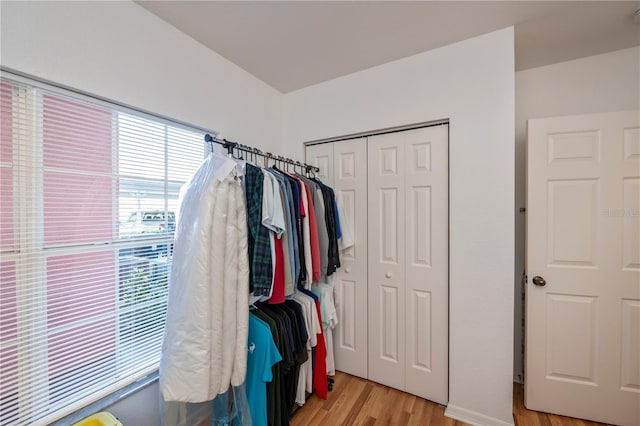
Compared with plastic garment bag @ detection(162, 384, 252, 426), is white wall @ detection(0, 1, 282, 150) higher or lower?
higher

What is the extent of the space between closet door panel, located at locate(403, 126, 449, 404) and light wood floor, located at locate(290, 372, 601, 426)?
0.13 metres

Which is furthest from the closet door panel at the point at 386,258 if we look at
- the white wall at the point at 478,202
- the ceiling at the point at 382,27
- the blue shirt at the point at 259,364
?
the blue shirt at the point at 259,364

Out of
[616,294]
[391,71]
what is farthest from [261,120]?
[616,294]

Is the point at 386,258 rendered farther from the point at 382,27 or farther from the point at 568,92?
the point at 568,92

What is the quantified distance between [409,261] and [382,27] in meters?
1.60

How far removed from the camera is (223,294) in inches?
50.1

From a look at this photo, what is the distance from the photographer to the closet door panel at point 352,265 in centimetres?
212

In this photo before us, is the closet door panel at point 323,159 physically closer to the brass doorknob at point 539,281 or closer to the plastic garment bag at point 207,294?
the plastic garment bag at point 207,294

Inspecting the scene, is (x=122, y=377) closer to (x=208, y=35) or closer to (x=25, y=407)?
(x=25, y=407)

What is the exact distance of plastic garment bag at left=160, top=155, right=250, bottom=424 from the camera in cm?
120

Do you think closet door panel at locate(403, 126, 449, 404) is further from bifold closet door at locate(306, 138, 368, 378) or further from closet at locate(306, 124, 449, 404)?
bifold closet door at locate(306, 138, 368, 378)

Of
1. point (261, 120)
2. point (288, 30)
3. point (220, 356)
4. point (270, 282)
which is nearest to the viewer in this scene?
point (220, 356)

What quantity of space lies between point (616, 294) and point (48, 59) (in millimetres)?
3332

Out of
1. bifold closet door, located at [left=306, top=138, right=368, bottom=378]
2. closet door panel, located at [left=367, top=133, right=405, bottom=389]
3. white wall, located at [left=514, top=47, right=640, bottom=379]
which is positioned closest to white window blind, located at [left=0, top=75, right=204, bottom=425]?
bifold closet door, located at [left=306, top=138, right=368, bottom=378]
